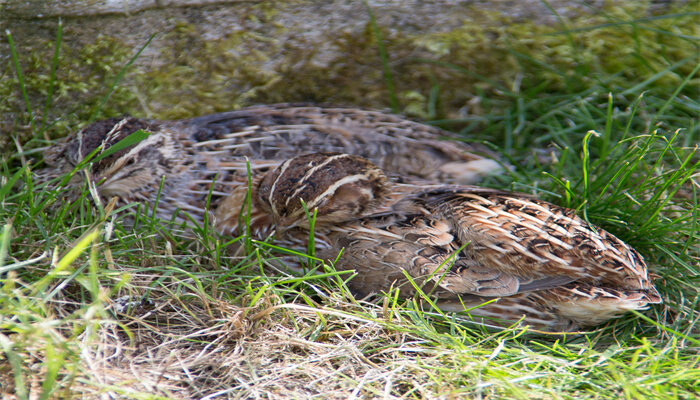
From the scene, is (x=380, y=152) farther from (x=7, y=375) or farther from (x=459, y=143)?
(x=7, y=375)

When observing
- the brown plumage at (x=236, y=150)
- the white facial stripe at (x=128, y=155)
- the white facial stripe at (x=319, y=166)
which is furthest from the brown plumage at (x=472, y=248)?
the white facial stripe at (x=128, y=155)

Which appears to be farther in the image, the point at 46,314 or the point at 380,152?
the point at 380,152

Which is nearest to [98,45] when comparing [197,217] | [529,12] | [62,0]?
[62,0]

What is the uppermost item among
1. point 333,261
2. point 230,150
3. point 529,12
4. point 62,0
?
point 62,0

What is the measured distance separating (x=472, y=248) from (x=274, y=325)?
46.5 inches

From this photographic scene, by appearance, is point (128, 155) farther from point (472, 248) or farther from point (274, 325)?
point (472, 248)

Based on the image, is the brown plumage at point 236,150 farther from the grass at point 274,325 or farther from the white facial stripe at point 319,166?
the white facial stripe at point 319,166

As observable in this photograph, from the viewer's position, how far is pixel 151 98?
4.60 meters

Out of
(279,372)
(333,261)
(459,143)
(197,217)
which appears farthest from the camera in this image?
(459,143)

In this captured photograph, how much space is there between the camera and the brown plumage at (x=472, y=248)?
3307 millimetres

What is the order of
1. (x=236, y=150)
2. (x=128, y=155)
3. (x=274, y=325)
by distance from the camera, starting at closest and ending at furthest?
(x=274, y=325) < (x=128, y=155) < (x=236, y=150)

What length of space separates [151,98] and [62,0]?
0.88m

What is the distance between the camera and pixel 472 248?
344 cm

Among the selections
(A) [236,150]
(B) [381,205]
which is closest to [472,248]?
(B) [381,205]
